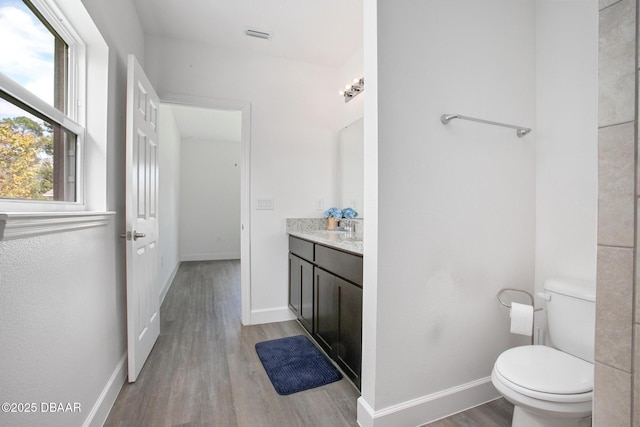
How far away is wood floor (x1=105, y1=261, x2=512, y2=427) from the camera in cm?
155

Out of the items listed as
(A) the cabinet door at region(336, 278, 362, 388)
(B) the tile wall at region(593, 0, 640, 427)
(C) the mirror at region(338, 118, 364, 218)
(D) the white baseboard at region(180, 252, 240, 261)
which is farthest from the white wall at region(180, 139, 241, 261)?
(B) the tile wall at region(593, 0, 640, 427)

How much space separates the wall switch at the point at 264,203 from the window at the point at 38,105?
147 centimetres

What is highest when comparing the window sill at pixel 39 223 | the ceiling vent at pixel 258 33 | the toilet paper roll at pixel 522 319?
the ceiling vent at pixel 258 33

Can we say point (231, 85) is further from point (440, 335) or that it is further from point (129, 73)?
point (440, 335)

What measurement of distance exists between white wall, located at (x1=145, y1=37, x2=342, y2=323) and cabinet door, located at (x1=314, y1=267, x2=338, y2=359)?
2.68 ft

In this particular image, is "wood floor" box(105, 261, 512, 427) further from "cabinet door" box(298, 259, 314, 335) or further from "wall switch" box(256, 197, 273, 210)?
"wall switch" box(256, 197, 273, 210)

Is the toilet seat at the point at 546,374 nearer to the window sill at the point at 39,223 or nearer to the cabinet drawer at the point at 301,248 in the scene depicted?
the cabinet drawer at the point at 301,248

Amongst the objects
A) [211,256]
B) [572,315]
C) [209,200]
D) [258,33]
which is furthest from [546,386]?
[209,200]

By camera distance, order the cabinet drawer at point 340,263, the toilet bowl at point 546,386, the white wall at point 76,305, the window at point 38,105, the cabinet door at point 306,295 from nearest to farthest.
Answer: the white wall at point 76,305 → the window at point 38,105 → the toilet bowl at point 546,386 → the cabinet drawer at point 340,263 → the cabinet door at point 306,295

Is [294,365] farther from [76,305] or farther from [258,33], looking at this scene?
[258,33]

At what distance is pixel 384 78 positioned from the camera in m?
1.42

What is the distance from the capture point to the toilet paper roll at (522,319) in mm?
1467

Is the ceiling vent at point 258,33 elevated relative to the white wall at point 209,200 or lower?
elevated

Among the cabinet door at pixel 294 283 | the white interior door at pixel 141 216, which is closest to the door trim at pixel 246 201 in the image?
the cabinet door at pixel 294 283
